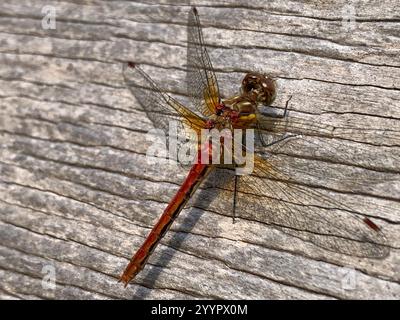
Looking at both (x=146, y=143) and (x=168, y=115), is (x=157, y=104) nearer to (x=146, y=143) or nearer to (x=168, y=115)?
(x=168, y=115)

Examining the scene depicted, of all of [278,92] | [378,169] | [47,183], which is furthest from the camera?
[47,183]

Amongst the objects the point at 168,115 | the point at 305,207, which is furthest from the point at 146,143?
the point at 305,207

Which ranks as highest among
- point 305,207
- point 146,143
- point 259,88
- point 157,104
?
point 259,88

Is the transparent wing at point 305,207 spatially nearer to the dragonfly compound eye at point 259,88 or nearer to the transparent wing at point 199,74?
the dragonfly compound eye at point 259,88

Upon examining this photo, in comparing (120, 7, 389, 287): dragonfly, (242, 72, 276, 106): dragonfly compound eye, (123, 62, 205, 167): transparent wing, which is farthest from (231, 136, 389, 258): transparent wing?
(123, 62, 205, 167): transparent wing

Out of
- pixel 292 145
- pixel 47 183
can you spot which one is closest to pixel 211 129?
pixel 292 145

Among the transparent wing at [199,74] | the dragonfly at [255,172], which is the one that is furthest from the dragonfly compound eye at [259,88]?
the transparent wing at [199,74]

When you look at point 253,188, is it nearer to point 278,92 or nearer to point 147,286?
point 278,92
